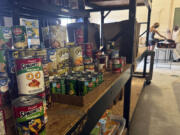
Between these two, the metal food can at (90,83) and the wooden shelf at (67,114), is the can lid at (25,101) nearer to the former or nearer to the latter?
the wooden shelf at (67,114)

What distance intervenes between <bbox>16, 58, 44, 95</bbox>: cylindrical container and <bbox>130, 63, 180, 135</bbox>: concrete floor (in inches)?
66.0

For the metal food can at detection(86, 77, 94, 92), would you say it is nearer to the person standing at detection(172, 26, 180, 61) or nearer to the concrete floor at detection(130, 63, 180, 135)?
the concrete floor at detection(130, 63, 180, 135)

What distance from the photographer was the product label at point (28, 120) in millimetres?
448

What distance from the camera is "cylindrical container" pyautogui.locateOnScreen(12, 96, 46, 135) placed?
449 millimetres

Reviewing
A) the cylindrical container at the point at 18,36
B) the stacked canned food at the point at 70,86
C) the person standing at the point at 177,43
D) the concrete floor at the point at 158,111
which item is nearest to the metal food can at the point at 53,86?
the stacked canned food at the point at 70,86

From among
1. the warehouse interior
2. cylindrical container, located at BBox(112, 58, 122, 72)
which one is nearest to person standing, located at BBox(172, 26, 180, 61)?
the warehouse interior

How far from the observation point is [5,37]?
0.70 metres

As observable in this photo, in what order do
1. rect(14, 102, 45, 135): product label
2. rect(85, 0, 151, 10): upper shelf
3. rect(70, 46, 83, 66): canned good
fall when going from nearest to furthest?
rect(14, 102, 45, 135): product label, rect(70, 46, 83, 66): canned good, rect(85, 0, 151, 10): upper shelf

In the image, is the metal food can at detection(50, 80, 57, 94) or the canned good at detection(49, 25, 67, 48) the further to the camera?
the canned good at detection(49, 25, 67, 48)

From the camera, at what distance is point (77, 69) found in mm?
972

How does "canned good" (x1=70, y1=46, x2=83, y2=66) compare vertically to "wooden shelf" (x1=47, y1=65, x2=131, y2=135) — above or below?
above

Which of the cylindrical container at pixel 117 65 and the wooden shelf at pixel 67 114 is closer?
the wooden shelf at pixel 67 114

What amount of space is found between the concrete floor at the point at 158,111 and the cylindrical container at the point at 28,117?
168cm

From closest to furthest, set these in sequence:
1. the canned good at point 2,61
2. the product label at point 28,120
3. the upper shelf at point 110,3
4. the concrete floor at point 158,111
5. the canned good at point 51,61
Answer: the product label at point 28,120
the canned good at point 2,61
the canned good at point 51,61
the upper shelf at point 110,3
the concrete floor at point 158,111
